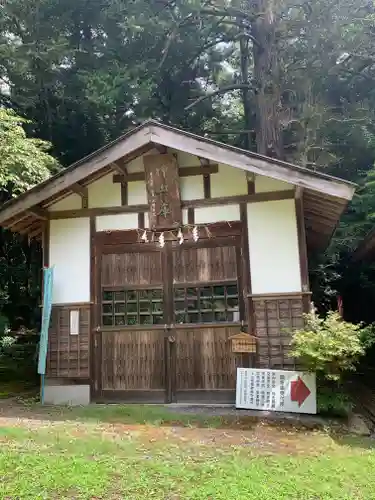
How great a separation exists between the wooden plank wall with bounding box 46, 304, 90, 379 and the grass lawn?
5.35ft

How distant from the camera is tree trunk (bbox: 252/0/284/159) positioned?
15070mm

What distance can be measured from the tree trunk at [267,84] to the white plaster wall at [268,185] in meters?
6.49

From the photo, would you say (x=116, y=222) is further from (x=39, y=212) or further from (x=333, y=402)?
(x=333, y=402)

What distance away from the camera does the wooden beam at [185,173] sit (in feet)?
29.8

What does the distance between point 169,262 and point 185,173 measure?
1.76 m

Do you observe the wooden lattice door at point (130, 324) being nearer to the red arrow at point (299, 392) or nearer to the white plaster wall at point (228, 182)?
the white plaster wall at point (228, 182)

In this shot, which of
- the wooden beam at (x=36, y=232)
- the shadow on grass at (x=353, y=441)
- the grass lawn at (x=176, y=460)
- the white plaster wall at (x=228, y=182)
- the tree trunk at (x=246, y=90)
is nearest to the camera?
the grass lawn at (x=176, y=460)

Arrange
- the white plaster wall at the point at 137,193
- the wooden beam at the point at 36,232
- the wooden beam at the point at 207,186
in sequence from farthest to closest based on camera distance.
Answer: the wooden beam at the point at 36,232, the white plaster wall at the point at 137,193, the wooden beam at the point at 207,186

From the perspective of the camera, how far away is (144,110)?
1738cm

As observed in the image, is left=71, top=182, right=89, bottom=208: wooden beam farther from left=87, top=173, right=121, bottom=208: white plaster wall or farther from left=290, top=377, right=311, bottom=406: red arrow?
left=290, top=377, right=311, bottom=406: red arrow

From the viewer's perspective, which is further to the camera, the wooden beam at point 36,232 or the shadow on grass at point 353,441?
the wooden beam at point 36,232

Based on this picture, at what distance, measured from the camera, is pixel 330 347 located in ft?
23.4

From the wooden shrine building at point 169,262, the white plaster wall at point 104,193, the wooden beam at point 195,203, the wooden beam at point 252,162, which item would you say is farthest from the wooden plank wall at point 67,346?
the wooden beam at point 252,162

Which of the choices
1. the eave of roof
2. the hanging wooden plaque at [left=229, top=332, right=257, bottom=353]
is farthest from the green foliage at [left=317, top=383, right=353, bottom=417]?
the eave of roof
